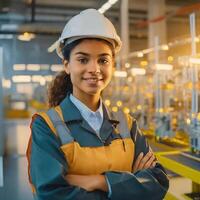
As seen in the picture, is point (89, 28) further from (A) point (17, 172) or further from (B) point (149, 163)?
(A) point (17, 172)

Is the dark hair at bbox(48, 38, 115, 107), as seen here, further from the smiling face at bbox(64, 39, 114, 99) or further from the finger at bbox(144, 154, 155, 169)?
the finger at bbox(144, 154, 155, 169)

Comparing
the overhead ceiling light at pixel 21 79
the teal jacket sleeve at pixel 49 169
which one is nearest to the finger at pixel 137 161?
the teal jacket sleeve at pixel 49 169

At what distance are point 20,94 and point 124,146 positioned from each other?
5983 millimetres

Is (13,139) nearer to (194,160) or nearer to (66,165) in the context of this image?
(194,160)

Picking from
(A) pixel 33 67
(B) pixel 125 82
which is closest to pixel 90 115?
(B) pixel 125 82

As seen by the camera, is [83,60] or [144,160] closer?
[83,60]

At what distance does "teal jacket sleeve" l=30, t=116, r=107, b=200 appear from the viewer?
1104 mm

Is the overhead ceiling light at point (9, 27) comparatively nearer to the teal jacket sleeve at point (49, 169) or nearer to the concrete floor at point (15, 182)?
the concrete floor at point (15, 182)

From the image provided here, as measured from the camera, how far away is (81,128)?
4.01 ft

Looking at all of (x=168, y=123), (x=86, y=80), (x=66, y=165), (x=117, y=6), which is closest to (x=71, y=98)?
(x=86, y=80)

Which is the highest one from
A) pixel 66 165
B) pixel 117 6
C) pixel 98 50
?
pixel 117 6

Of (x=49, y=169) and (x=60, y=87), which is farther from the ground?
(x=60, y=87)

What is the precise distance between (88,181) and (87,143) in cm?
14

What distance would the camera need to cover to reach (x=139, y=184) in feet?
3.91
